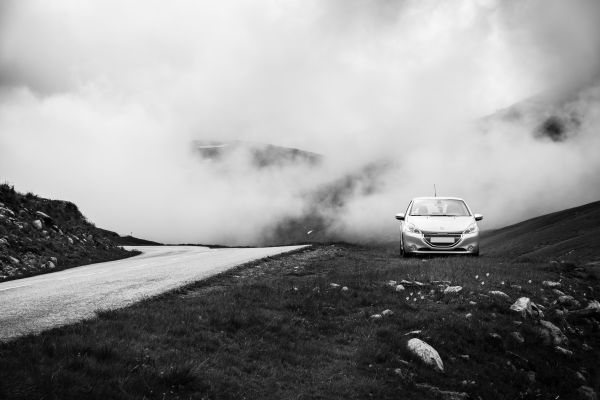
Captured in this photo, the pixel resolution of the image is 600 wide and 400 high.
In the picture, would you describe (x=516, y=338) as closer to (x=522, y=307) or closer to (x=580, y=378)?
(x=580, y=378)

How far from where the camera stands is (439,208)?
793 inches

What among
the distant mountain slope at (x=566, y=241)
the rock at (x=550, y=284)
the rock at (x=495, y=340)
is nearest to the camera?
the rock at (x=495, y=340)

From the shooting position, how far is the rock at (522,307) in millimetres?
11278

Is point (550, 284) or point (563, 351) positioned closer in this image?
point (563, 351)

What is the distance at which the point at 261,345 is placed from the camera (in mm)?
8234

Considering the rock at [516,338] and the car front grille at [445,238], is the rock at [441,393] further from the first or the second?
the car front grille at [445,238]

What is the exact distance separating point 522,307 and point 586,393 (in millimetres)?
2497

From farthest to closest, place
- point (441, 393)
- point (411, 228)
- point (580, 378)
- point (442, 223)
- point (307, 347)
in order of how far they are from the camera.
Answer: point (411, 228) < point (442, 223) < point (580, 378) < point (307, 347) < point (441, 393)

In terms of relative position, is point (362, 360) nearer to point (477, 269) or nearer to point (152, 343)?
point (152, 343)

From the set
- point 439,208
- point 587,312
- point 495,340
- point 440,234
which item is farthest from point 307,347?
point 439,208

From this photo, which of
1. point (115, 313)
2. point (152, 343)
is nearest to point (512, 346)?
point (152, 343)

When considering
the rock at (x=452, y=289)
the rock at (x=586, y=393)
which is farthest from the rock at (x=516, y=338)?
the rock at (x=452, y=289)

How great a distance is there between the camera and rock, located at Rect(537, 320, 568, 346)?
1052 centimetres

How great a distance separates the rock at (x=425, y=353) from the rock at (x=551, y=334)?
137 inches
